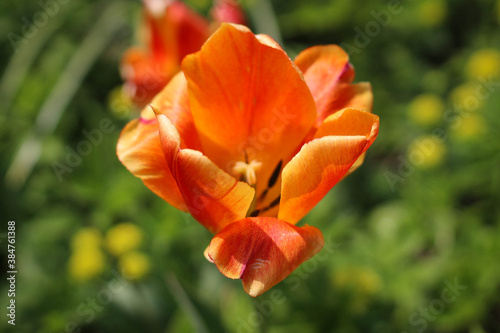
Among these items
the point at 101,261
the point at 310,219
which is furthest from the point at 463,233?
the point at 101,261

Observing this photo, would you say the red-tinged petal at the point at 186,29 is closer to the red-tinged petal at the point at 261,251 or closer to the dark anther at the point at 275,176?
the dark anther at the point at 275,176

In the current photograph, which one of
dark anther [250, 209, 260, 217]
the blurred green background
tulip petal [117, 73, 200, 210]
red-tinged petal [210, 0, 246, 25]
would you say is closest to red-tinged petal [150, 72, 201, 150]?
tulip petal [117, 73, 200, 210]

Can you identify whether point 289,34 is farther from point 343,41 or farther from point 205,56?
point 205,56

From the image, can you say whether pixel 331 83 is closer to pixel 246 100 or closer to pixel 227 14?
pixel 246 100

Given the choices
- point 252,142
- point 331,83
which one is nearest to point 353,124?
point 331,83

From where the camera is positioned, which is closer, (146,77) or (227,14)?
(227,14)

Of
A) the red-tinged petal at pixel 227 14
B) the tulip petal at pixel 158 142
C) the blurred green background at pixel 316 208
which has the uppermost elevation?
the tulip petal at pixel 158 142

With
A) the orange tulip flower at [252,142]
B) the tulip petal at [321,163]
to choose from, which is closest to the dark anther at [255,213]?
the orange tulip flower at [252,142]
